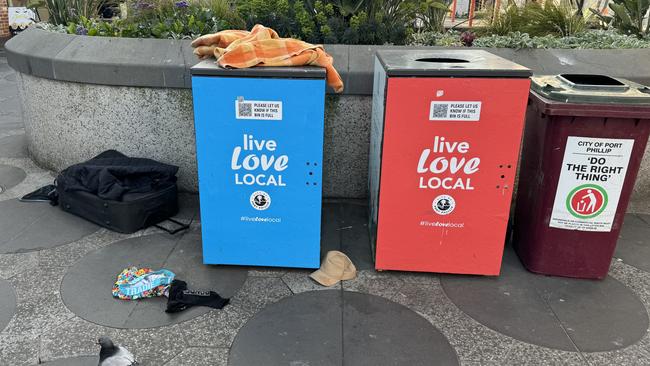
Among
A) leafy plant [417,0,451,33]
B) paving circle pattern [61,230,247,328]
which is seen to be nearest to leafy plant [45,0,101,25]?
paving circle pattern [61,230,247,328]

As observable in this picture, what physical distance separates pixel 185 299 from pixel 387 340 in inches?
49.8

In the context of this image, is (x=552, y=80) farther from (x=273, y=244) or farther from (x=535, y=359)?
(x=273, y=244)

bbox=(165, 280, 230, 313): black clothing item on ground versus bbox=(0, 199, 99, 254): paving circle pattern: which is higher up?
bbox=(165, 280, 230, 313): black clothing item on ground

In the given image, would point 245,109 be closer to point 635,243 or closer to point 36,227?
point 36,227

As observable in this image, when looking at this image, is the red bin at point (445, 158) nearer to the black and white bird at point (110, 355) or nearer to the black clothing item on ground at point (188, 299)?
the black clothing item on ground at point (188, 299)

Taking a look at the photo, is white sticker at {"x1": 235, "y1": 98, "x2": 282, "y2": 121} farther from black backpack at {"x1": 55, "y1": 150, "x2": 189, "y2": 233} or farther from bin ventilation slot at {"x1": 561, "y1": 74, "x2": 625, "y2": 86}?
bin ventilation slot at {"x1": 561, "y1": 74, "x2": 625, "y2": 86}

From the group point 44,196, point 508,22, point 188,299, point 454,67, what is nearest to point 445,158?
point 454,67

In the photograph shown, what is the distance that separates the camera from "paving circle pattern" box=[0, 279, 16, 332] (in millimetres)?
2834

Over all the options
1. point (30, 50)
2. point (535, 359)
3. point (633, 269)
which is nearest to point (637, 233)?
point (633, 269)

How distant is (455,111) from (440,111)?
0.30ft

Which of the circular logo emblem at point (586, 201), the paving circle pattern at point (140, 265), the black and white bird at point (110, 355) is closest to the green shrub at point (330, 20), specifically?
the paving circle pattern at point (140, 265)

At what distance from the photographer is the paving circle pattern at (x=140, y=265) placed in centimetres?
288

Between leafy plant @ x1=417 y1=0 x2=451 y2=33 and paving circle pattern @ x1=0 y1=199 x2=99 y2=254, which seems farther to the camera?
leafy plant @ x1=417 y1=0 x2=451 y2=33

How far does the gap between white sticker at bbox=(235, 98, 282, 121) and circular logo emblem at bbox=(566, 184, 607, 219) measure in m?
1.98
